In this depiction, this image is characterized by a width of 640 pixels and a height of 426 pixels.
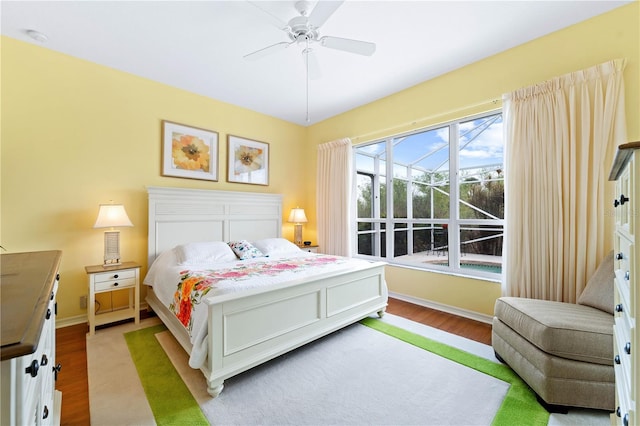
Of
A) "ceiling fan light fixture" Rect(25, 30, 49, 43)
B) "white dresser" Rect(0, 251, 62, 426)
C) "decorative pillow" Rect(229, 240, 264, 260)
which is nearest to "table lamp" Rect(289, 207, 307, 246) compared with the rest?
"decorative pillow" Rect(229, 240, 264, 260)

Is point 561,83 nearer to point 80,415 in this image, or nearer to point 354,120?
point 354,120

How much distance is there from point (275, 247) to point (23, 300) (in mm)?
2942

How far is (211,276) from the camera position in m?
2.31

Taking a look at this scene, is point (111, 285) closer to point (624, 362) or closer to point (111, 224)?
point (111, 224)

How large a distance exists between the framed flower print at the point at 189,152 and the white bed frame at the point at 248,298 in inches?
12.5

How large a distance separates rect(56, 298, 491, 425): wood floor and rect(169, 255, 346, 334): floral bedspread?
696 millimetres

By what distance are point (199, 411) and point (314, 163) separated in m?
3.96

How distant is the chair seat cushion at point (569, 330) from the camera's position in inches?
61.1

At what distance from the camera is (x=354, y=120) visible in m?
4.29

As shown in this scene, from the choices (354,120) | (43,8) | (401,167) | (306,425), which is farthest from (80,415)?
(354,120)

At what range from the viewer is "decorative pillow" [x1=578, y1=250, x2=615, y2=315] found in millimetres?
1850

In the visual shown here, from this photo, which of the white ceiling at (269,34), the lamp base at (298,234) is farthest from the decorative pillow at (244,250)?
the white ceiling at (269,34)

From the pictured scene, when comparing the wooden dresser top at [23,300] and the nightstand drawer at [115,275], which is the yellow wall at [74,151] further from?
the wooden dresser top at [23,300]

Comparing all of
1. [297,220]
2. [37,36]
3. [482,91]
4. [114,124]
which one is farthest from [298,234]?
[37,36]
